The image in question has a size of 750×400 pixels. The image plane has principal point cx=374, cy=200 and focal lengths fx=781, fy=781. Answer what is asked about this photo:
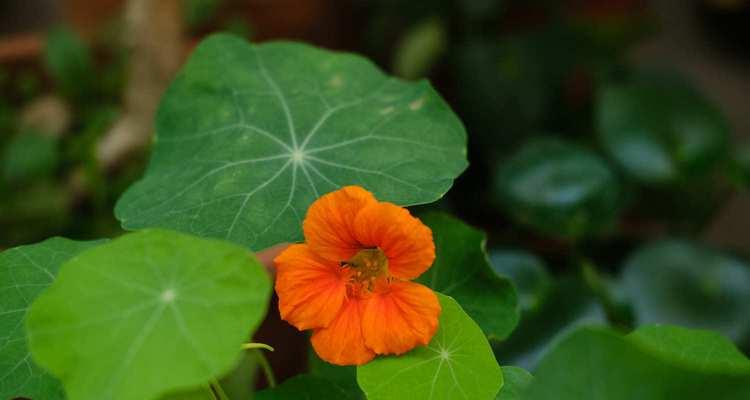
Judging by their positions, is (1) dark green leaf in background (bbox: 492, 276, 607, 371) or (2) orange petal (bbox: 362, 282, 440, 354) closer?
(2) orange petal (bbox: 362, 282, 440, 354)

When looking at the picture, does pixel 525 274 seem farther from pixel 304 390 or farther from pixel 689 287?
pixel 304 390

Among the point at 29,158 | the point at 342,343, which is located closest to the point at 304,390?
the point at 342,343

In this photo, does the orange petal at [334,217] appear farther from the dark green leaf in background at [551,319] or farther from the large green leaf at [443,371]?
the dark green leaf in background at [551,319]

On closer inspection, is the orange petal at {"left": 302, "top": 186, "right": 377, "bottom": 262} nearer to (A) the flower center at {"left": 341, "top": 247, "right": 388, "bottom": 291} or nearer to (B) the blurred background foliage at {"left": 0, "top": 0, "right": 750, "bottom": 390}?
(A) the flower center at {"left": 341, "top": 247, "right": 388, "bottom": 291}

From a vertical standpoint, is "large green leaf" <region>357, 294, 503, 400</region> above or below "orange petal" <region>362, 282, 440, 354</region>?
below

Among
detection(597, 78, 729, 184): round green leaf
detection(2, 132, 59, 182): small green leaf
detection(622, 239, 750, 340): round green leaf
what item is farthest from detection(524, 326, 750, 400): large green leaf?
detection(2, 132, 59, 182): small green leaf

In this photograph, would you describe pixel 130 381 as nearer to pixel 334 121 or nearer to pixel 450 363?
pixel 450 363

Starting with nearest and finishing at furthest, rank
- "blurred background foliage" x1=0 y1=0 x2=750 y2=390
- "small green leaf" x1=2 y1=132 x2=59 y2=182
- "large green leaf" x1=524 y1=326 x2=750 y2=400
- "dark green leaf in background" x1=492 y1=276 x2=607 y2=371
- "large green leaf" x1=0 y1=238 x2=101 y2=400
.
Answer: "large green leaf" x1=524 y1=326 x2=750 y2=400 < "large green leaf" x1=0 y1=238 x2=101 y2=400 < "dark green leaf in background" x1=492 y1=276 x2=607 y2=371 < "blurred background foliage" x1=0 y1=0 x2=750 y2=390 < "small green leaf" x1=2 y1=132 x2=59 y2=182

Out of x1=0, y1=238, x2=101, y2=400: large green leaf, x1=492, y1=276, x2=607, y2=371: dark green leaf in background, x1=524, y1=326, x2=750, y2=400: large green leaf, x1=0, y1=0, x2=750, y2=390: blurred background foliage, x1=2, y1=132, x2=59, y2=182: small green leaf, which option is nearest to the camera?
x1=524, y1=326, x2=750, y2=400: large green leaf
